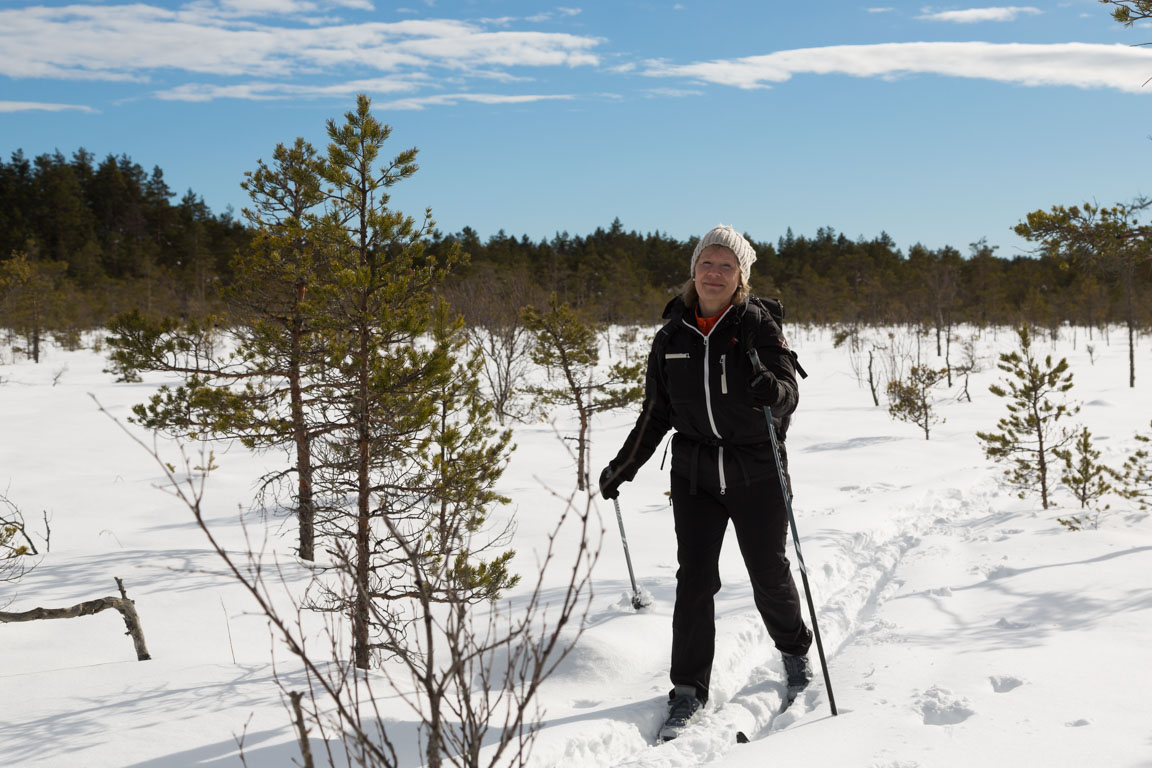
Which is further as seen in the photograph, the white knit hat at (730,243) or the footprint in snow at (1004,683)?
the white knit hat at (730,243)

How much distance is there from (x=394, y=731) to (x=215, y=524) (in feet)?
34.9

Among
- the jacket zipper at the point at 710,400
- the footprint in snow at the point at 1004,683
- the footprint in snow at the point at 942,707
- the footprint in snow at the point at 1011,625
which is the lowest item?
the footprint in snow at the point at 1011,625

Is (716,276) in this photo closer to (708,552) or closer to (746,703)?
(708,552)

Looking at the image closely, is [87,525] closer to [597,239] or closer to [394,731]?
[394,731]

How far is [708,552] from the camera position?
3479 millimetres

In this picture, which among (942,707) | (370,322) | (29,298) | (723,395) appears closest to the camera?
(942,707)

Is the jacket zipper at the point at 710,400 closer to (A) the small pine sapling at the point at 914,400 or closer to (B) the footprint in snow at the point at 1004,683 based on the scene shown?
(B) the footprint in snow at the point at 1004,683

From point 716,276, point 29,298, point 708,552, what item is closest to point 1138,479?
point 708,552

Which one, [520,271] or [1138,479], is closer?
[1138,479]

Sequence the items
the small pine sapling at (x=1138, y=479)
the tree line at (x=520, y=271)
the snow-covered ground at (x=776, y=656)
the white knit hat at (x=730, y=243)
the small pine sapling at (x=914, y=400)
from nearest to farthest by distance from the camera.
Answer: the snow-covered ground at (x=776, y=656)
the white knit hat at (x=730, y=243)
the small pine sapling at (x=1138, y=479)
the small pine sapling at (x=914, y=400)
the tree line at (x=520, y=271)

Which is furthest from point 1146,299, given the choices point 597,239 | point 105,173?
point 105,173

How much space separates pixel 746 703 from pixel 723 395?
1488 millimetres

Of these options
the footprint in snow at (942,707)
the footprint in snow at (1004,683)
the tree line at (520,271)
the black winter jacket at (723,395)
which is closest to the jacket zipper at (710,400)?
the black winter jacket at (723,395)

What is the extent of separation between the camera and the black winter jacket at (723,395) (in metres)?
3.41
